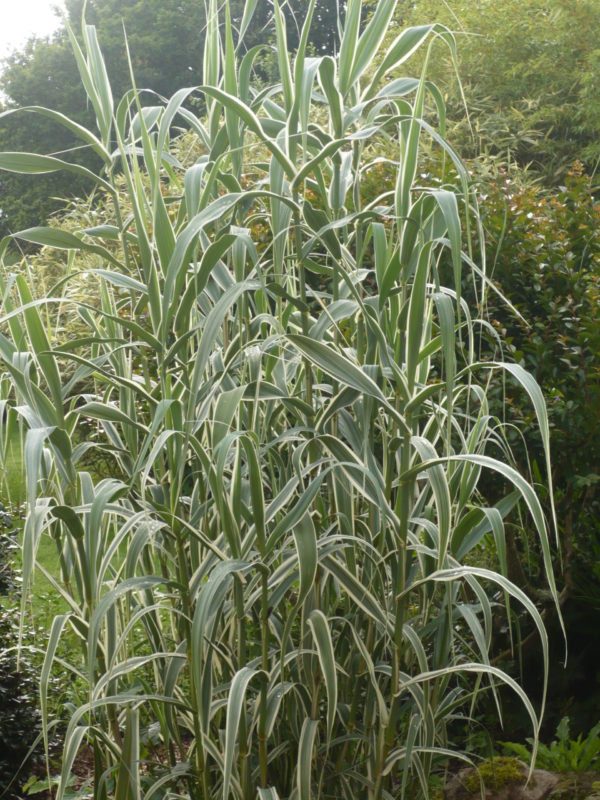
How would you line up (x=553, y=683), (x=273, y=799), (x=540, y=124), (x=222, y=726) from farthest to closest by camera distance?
(x=540, y=124) < (x=553, y=683) < (x=222, y=726) < (x=273, y=799)

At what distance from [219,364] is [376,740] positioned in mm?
729

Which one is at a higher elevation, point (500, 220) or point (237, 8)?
point (237, 8)

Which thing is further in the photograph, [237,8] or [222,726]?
[237,8]

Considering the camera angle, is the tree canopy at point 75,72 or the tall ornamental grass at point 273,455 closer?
the tall ornamental grass at point 273,455

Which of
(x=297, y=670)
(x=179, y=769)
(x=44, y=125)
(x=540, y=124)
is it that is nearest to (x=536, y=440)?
(x=297, y=670)

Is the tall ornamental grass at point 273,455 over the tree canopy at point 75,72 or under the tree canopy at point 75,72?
under

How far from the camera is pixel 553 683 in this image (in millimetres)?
2711

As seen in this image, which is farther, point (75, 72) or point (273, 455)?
point (75, 72)

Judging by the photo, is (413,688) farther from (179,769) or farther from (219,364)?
(219,364)

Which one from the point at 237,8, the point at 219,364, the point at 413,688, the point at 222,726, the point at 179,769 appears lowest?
the point at 222,726

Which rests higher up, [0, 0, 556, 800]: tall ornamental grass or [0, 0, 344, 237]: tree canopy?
[0, 0, 344, 237]: tree canopy

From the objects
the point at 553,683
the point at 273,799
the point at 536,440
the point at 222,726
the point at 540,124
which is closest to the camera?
the point at 273,799

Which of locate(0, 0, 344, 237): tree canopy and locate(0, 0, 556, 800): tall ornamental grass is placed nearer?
locate(0, 0, 556, 800): tall ornamental grass

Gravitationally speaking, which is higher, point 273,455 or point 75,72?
point 75,72
